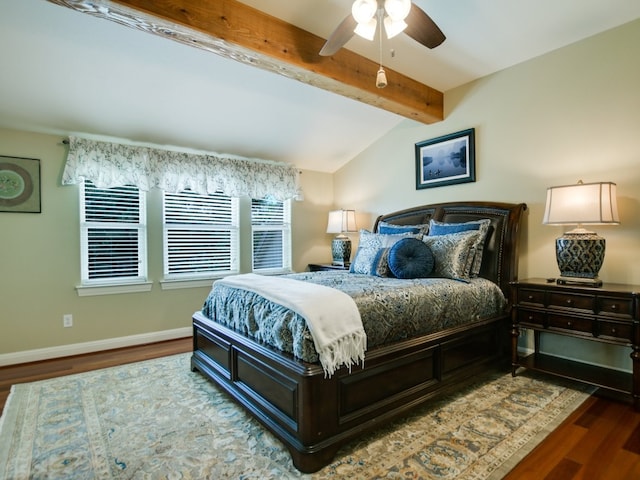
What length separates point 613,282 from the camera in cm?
272

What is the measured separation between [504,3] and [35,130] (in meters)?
4.26

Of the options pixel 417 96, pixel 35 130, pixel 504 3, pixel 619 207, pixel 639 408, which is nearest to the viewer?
pixel 639 408

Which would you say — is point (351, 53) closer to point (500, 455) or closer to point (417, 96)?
A: point (417, 96)

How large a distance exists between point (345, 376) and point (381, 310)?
461 mm

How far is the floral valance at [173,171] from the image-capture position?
3432mm

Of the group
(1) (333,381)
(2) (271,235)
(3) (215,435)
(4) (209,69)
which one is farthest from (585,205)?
(2) (271,235)

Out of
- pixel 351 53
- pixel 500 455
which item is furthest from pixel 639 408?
pixel 351 53

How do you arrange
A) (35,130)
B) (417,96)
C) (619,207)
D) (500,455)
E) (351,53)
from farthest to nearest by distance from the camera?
(417,96) → (35,130) → (351,53) → (619,207) → (500,455)

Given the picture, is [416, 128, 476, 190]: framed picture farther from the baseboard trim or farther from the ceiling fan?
the baseboard trim

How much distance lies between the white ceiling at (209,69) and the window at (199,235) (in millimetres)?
677

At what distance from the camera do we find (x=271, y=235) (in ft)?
16.1

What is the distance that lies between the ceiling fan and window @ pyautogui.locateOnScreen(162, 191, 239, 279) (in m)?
2.76

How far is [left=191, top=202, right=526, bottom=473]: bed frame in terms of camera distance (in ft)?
5.67

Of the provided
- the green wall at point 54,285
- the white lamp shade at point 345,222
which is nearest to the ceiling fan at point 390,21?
the white lamp shade at point 345,222
